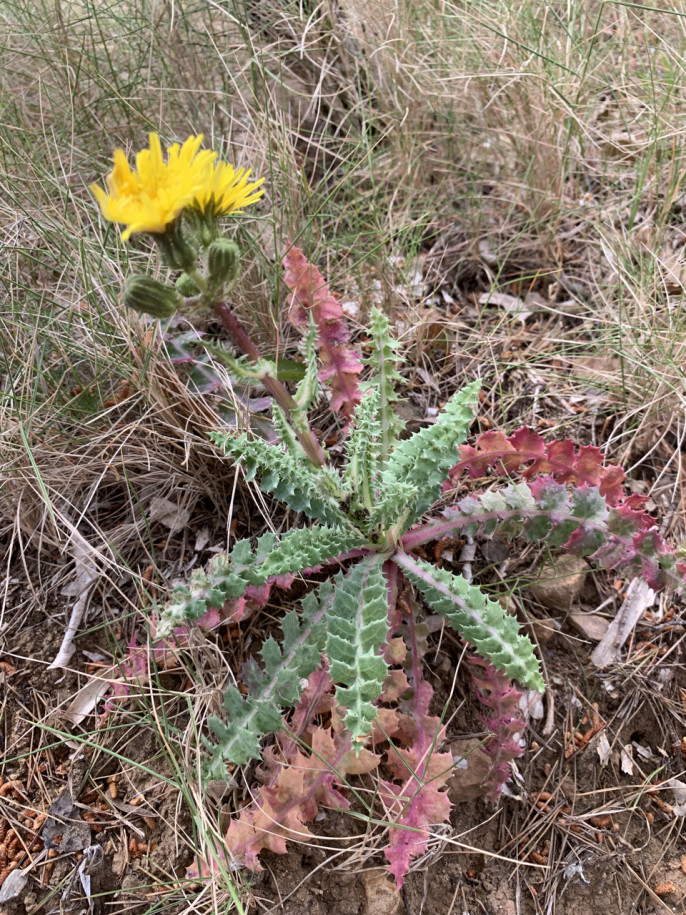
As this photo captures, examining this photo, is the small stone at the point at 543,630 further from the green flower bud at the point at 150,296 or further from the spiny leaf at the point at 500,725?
the green flower bud at the point at 150,296

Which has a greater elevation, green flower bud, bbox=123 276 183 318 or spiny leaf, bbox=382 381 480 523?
green flower bud, bbox=123 276 183 318

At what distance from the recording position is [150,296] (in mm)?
1096

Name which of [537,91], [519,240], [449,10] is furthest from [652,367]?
[449,10]

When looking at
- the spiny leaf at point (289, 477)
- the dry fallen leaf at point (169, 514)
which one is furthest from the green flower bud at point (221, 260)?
the dry fallen leaf at point (169, 514)

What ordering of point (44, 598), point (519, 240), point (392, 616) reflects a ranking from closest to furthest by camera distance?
1. point (392, 616)
2. point (44, 598)
3. point (519, 240)

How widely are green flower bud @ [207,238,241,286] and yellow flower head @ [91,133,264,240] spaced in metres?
0.08

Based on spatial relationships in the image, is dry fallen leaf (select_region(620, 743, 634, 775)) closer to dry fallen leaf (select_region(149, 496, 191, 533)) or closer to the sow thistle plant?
the sow thistle plant

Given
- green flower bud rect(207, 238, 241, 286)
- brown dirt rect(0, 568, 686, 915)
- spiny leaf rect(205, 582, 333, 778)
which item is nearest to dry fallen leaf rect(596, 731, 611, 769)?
brown dirt rect(0, 568, 686, 915)

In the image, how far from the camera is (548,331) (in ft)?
7.48

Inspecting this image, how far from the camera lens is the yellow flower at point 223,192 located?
3.69 feet

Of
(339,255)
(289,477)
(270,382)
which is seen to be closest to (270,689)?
(289,477)

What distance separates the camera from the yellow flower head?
1.04 m

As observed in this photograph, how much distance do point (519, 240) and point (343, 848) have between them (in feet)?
6.65

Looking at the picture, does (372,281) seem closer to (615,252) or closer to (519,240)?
(519,240)
